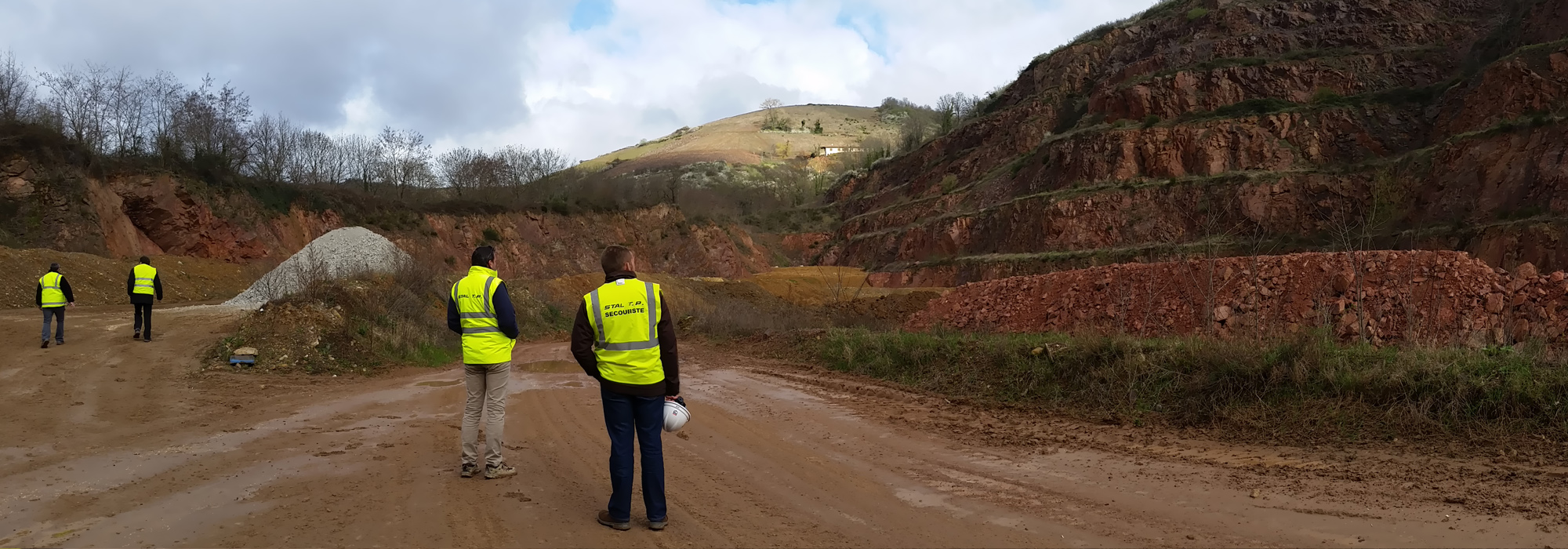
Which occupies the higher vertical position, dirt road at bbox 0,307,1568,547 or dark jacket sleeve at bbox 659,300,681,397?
dark jacket sleeve at bbox 659,300,681,397

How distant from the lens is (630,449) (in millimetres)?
4797

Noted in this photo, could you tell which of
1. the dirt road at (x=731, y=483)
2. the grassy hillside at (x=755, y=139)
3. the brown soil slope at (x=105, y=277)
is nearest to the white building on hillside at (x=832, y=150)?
the grassy hillside at (x=755, y=139)

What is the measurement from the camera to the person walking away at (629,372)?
468 cm

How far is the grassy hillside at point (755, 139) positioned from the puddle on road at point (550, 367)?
3816 inches

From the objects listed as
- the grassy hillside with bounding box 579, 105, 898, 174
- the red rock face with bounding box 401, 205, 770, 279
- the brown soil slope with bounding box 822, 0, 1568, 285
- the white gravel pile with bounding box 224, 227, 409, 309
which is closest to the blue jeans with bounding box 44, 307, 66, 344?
the white gravel pile with bounding box 224, 227, 409, 309

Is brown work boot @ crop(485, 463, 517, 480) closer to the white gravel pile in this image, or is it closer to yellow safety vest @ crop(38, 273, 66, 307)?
yellow safety vest @ crop(38, 273, 66, 307)

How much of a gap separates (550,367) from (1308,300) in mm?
13940

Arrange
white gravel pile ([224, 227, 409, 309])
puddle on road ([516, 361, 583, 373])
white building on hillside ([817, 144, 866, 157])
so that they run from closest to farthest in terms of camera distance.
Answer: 1. puddle on road ([516, 361, 583, 373])
2. white gravel pile ([224, 227, 409, 309])
3. white building on hillside ([817, 144, 866, 157])

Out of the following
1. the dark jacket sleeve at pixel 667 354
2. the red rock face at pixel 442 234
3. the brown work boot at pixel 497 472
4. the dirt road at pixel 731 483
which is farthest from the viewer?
the red rock face at pixel 442 234

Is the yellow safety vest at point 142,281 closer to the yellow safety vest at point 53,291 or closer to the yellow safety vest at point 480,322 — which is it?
the yellow safety vest at point 53,291

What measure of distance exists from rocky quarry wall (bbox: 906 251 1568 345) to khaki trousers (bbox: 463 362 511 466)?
7.88m

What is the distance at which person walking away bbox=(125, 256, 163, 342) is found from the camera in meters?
13.6

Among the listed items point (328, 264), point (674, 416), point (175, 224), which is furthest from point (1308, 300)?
point (175, 224)

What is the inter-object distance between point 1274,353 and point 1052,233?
29.0 meters
